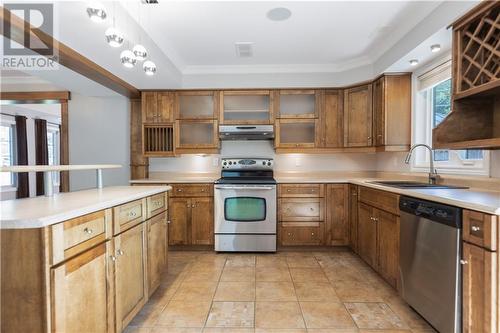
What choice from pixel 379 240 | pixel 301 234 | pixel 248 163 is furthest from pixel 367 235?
pixel 248 163

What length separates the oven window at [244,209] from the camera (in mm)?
3293

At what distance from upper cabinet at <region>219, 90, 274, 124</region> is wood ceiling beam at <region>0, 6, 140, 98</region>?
1285 mm

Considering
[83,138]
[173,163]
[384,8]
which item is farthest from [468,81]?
[83,138]

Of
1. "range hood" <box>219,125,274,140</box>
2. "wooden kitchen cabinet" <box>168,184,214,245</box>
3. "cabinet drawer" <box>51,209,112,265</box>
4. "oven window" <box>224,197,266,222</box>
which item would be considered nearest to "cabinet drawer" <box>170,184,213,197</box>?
"wooden kitchen cabinet" <box>168,184,214,245</box>

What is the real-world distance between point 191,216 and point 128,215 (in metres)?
1.65

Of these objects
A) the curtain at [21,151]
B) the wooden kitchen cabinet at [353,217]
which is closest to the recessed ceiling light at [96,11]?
the wooden kitchen cabinet at [353,217]

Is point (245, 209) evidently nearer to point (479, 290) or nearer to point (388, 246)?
point (388, 246)

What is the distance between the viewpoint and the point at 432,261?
66.2 inches

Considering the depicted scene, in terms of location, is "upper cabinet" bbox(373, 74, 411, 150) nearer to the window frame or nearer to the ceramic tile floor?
the ceramic tile floor

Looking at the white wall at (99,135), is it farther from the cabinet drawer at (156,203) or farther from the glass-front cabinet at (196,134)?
the cabinet drawer at (156,203)

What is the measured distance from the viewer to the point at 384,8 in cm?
219

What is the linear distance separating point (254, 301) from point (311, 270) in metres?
0.89

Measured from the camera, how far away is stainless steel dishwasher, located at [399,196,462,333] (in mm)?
1483

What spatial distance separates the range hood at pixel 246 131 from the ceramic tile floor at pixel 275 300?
1644 mm
